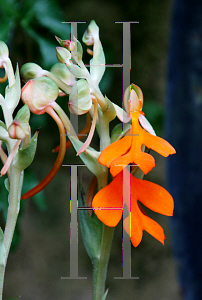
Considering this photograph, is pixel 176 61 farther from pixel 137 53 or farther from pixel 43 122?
pixel 43 122

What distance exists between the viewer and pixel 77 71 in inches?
8.3

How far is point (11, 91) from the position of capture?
19 cm

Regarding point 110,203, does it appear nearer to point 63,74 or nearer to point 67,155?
point 63,74

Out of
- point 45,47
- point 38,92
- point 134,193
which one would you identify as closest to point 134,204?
point 134,193

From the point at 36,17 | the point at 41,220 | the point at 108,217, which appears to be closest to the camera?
the point at 108,217

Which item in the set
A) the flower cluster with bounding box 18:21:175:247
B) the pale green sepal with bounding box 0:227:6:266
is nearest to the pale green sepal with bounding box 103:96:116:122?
the flower cluster with bounding box 18:21:175:247

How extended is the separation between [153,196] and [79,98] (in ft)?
0.31

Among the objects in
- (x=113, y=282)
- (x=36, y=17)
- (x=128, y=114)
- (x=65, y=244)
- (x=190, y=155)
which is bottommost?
(x=113, y=282)

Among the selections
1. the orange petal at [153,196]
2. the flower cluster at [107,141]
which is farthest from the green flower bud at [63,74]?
the orange petal at [153,196]

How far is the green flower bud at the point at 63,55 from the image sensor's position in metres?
0.21

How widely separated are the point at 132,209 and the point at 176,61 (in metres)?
0.40

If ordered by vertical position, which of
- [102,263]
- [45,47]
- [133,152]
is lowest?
[102,263]

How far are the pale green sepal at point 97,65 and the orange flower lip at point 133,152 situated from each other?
0.06m

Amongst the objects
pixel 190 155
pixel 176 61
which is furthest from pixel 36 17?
pixel 190 155
